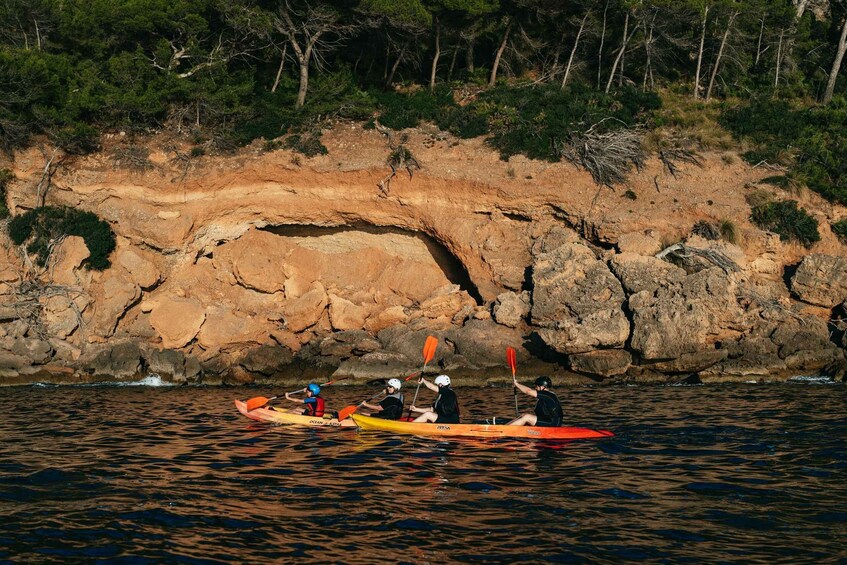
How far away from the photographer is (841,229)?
84.9ft

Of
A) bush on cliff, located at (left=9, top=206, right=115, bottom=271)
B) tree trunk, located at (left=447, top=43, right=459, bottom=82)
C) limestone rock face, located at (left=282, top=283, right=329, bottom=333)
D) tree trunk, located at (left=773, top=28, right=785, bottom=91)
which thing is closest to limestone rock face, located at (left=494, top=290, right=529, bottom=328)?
limestone rock face, located at (left=282, top=283, right=329, bottom=333)

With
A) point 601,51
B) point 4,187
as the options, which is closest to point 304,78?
point 4,187

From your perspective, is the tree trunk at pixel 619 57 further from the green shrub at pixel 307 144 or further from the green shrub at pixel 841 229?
the green shrub at pixel 307 144

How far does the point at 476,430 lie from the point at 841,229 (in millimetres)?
16465

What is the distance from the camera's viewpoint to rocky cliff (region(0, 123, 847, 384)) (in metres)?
22.9

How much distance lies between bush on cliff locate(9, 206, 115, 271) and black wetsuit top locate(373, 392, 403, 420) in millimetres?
Result: 13420

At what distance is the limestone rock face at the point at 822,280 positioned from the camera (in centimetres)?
2394

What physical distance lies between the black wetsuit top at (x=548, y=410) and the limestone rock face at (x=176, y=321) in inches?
516

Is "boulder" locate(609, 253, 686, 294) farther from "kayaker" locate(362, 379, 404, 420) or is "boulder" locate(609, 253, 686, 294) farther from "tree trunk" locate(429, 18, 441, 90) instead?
"tree trunk" locate(429, 18, 441, 90)

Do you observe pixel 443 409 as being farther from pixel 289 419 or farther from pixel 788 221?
pixel 788 221

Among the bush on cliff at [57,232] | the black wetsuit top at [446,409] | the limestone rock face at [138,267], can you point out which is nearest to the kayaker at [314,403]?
the black wetsuit top at [446,409]

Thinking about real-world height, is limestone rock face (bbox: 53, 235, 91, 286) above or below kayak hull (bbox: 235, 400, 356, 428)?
above

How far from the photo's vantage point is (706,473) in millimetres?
12336

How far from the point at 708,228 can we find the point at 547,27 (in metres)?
14.3
